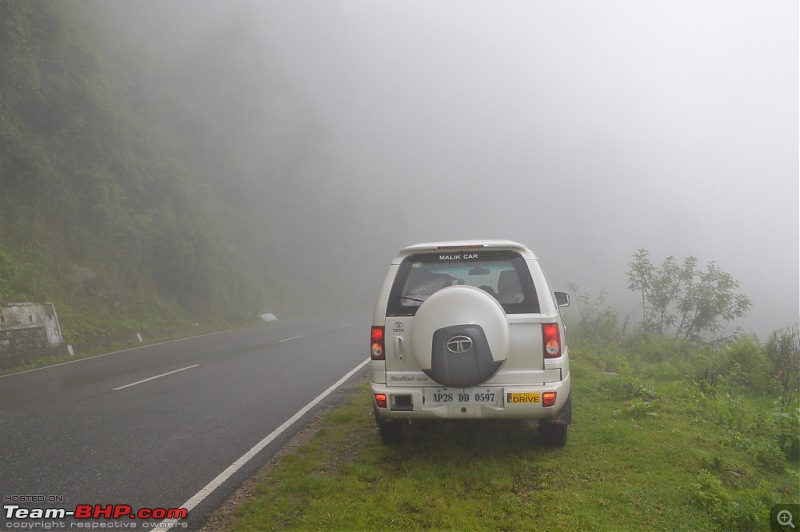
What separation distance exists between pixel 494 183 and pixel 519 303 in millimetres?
130130

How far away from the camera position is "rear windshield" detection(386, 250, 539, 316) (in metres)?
4.99

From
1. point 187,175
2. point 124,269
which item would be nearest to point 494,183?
point 187,175

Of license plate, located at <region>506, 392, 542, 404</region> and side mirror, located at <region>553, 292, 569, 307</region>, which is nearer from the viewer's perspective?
license plate, located at <region>506, 392, 542, 404</region>

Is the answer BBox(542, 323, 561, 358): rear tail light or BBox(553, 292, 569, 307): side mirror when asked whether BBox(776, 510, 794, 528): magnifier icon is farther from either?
BBox(553, 292, 569, 307): side mirror

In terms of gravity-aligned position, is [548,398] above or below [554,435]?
above

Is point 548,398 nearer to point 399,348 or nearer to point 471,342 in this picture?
point 471,342

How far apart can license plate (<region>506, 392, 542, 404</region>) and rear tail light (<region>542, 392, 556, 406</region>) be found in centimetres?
4

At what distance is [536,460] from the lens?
505 cm

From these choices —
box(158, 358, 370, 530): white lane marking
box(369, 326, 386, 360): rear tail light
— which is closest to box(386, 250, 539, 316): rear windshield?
box(369, 326, 386, 360): rear tail light

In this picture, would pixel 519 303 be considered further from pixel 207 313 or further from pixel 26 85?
pixel 207 313

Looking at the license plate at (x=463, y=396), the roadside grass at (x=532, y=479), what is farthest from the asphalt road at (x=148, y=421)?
the license plate at (x=463, y=396)

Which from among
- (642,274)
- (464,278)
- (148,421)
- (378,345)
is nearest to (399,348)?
(378,345)

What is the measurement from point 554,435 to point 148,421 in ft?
16.5

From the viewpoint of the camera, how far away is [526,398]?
4656 millimetres
